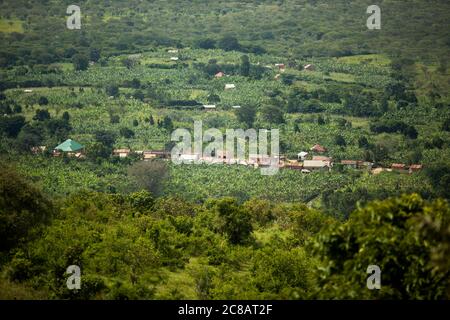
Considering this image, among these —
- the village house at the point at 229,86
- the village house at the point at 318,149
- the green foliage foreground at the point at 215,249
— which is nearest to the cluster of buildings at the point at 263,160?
the village house at the point at 318,149

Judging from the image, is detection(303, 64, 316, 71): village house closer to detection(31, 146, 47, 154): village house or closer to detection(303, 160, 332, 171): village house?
detection(303, 160, 332, 171): village house

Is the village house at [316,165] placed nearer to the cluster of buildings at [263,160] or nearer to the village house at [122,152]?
the cluster of buildings at [263,160]

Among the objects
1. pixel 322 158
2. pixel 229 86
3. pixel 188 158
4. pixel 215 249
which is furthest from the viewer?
pixel 229 86

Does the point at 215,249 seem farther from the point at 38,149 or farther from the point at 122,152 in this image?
the point at 38,149

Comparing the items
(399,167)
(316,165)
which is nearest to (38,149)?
(316,165)

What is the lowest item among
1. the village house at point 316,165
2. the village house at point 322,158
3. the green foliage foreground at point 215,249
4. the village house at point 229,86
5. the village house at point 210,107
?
the village house at point 316,165

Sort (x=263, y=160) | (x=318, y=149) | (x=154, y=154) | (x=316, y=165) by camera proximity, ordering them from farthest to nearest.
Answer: (x=318, y=149), (x=154, y=154), (x=263, y=160), (x=316, y=165)
